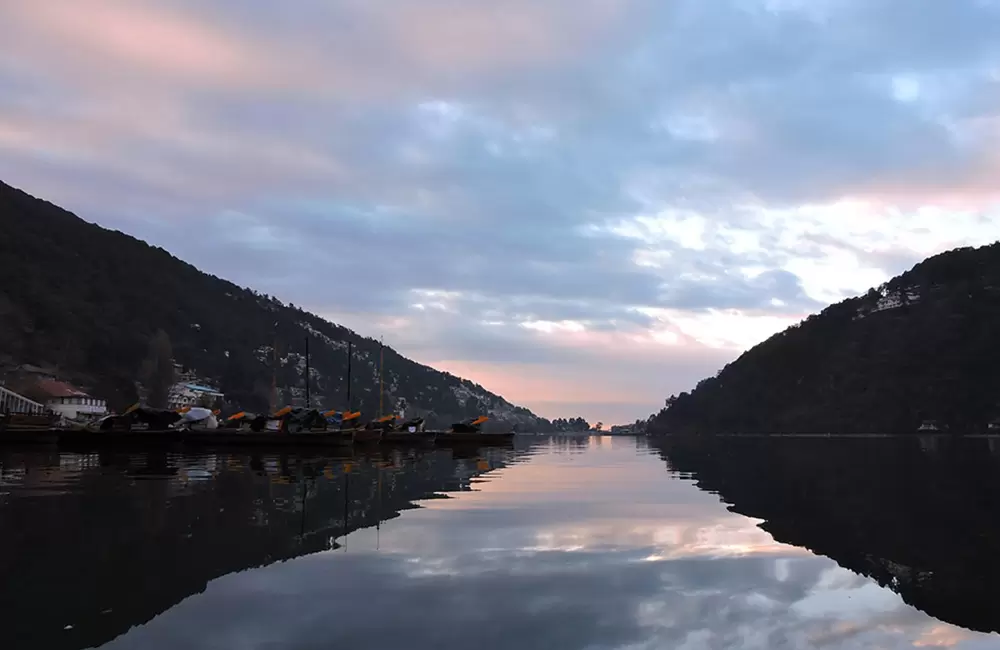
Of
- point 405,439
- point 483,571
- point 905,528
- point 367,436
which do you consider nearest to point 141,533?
point 483,571

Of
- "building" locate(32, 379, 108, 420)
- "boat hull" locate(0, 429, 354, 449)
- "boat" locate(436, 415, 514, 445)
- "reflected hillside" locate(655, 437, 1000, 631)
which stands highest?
"building" locate(32, 379, 108, 420)

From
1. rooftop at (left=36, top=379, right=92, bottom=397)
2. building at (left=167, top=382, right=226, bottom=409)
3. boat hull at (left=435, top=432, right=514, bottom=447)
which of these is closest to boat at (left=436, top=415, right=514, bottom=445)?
boat hull at (left=435, top=432, right=514, bottom=447)

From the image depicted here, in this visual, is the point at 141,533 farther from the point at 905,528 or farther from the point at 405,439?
the point at 405,439

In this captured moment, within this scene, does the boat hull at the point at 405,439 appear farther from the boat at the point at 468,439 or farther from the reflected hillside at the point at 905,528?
the reflected hillside at the point at 905,528

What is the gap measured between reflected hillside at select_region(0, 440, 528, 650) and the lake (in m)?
0.07

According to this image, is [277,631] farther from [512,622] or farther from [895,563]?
[895,563]

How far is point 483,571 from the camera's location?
14.6m

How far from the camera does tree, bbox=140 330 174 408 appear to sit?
153625mm

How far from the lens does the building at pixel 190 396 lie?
161125 mm

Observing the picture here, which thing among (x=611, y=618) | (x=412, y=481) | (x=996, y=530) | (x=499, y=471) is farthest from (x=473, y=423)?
(x=611, y=618)

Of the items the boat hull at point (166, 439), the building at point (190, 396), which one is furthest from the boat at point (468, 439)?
the building at point (190, 396)

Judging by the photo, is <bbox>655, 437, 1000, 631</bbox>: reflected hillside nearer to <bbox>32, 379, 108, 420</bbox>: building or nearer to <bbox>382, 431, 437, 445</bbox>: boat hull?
<bbox>382, 431, 437, 445</bbox>: boat hull

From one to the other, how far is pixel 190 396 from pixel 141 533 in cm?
16745

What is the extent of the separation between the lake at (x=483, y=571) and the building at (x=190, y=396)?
468ft
